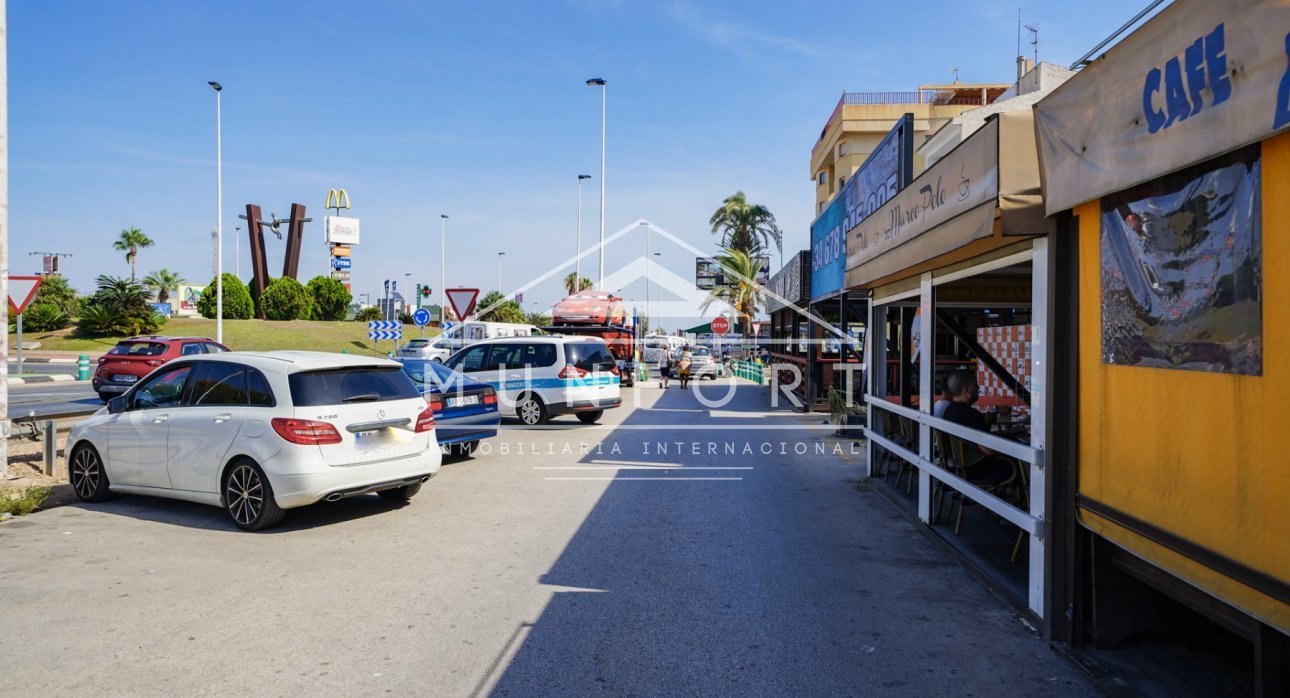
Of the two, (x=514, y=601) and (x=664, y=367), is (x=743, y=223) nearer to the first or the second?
(x=664, y=367)

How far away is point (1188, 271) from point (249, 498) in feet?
23.9

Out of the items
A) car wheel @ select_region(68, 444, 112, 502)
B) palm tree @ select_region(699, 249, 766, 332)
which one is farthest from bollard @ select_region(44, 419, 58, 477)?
palm tree @ select_region(699, 249, 766, 332)

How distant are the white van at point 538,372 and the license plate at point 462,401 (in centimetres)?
Result: 429

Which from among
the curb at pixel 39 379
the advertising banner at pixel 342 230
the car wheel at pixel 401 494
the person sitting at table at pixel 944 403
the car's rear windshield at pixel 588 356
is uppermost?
the advertising banner at pixel 342 230

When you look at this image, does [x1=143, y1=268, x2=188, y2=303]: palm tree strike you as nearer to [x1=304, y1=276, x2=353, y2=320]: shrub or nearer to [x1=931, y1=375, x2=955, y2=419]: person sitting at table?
[x1=304, y1=276, x2=353, y2=320]: shrub

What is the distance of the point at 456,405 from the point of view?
11.7 m

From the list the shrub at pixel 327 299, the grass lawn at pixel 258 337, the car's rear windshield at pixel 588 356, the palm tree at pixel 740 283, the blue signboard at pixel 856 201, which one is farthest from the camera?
the shrub at pixel 327 299

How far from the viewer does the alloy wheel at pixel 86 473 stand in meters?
8.70

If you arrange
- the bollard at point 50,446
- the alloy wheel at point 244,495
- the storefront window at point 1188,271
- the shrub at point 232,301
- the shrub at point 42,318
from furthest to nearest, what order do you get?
1. the shrub at point 232,301
2. the shrub at point 42,318
3. the bollard at point 50,446
4. the alloy wheel at point 244,495
5. the storefront window at point 1188,271

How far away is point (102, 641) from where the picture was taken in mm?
4762

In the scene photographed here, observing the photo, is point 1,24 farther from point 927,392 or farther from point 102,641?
point 927,392

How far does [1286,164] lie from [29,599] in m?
7.28

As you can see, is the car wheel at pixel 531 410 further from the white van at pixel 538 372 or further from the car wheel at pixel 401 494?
the car wheel at pixel 401 494

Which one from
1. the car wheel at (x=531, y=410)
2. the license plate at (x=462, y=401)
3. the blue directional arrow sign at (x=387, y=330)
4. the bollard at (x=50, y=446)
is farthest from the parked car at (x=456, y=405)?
the blue directional arrow sign at (x=387, y=330)
